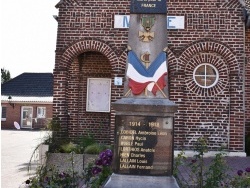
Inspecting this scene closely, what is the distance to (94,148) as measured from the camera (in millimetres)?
9336

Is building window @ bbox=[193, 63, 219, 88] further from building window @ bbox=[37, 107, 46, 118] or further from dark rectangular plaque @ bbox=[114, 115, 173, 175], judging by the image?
building window @ bbox=[37, 107, 46, 118]

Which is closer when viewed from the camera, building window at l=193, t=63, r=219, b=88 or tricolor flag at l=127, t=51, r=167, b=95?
tricolor flag at l=127, t=51, r=167, b=95

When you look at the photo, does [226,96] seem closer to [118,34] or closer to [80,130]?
[118,34]

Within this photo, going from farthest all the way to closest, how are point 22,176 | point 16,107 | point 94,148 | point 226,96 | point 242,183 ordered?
point 16,107 → point 226,96 → point 94,148 → point 22,176 → point 242,183

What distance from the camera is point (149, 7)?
245 inches

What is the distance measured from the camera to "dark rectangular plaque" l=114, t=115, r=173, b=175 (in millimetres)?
5723

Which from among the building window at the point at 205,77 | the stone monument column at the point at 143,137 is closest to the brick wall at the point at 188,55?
the building window at the point at 205,77

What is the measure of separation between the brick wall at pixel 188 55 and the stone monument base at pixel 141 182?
5.02m

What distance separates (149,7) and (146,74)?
1141 millimetres

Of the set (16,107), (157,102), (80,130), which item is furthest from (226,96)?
(16,107)

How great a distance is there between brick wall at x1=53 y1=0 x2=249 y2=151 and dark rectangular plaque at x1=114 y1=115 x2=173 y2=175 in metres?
4.96

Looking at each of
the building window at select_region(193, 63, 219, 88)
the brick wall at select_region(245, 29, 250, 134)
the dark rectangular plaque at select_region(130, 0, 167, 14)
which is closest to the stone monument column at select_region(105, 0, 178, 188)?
the dark rectangular plaque at select_region(130, 0, 167, 14)

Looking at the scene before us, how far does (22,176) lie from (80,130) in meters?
3.21

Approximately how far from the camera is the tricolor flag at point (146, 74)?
6.12 m
